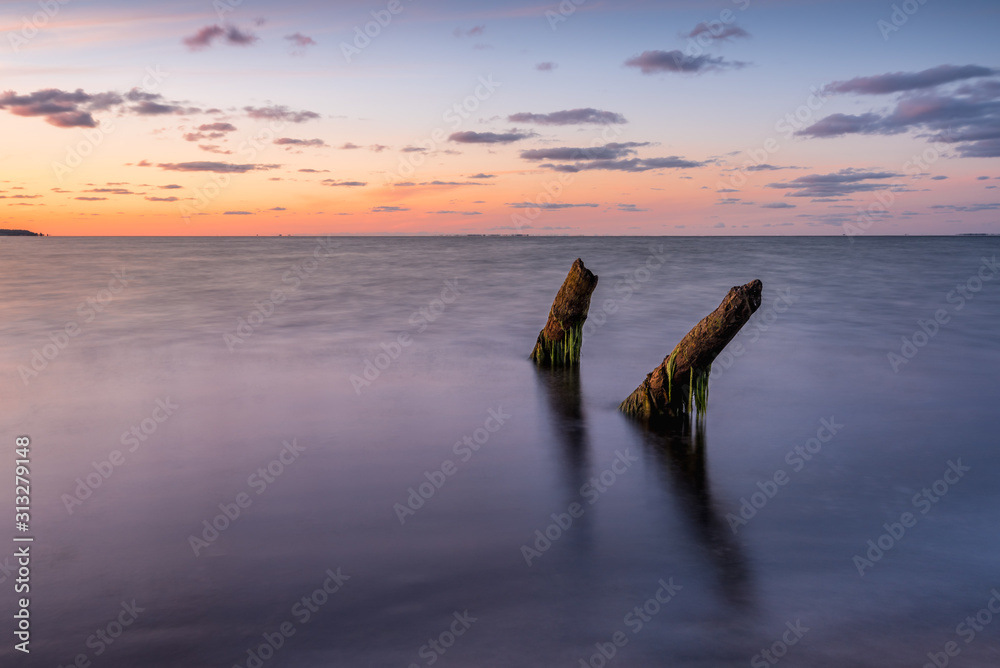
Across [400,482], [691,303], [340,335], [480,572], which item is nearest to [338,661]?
[480,572]

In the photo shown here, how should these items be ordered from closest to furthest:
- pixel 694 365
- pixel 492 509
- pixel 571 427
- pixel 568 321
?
pixel 492 509 → pixel 694 365 → pixel 571 427 → pixel 568 321

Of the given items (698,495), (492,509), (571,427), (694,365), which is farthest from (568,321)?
(492,509)

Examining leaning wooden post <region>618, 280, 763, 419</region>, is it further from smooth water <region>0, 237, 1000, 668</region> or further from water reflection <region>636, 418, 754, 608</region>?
smooth water <region>0, 237, 1000, 668</region>

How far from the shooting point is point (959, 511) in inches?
318

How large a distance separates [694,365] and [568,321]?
182 inches

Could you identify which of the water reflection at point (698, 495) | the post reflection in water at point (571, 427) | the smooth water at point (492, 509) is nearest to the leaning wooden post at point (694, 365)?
the water reflection at point (698, 495)

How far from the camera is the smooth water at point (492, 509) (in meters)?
5.54

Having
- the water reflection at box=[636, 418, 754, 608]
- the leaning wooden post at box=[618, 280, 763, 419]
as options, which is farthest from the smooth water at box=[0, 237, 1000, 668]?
the leaning wooden post at box=[618, 280, 763, 419]

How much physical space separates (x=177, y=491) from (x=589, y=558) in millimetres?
5101

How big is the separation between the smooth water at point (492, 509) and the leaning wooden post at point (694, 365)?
2.15 feet

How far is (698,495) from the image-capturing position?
8594 mm

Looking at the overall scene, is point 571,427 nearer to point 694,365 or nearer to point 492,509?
point 694,365

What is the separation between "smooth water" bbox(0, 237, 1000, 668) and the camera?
554 centimetres

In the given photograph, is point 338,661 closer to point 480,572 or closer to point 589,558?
point 480,572
